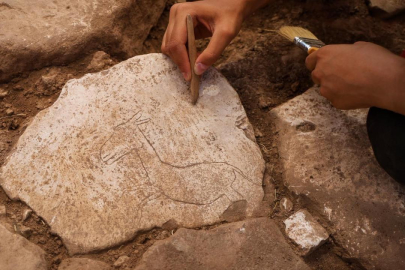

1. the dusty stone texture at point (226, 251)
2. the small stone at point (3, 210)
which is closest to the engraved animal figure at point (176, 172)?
the dusty stone texture at point (226, 251)

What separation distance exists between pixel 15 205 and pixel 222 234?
622 mm

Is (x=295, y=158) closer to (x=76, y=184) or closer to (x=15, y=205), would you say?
(x=76, y=184)

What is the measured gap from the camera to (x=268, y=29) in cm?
188

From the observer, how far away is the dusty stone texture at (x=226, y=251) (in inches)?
48.1

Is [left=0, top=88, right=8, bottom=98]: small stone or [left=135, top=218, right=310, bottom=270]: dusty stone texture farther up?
[left=0, top=88, right=8, bottom=98]: small stone

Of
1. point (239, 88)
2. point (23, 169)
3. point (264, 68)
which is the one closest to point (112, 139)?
point (23, 169)

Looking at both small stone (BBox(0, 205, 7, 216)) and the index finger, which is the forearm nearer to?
the index finger

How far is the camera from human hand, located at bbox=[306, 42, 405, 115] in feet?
4.06

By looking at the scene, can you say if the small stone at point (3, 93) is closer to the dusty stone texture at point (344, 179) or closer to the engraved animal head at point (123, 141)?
the engraved animal head at point (123, 141)

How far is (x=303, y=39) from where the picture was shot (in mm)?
1553

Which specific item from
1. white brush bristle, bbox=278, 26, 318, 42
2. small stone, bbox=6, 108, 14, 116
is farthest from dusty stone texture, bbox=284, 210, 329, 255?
small stone, bbox=6, 108, 14, 116

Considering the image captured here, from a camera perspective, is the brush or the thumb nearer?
the thumb

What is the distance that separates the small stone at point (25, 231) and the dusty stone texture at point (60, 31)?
1.95 feet

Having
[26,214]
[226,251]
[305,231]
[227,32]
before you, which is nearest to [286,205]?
[305,231]
